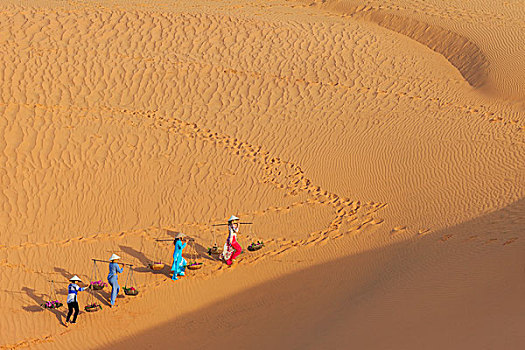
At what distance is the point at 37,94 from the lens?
62.8 feet

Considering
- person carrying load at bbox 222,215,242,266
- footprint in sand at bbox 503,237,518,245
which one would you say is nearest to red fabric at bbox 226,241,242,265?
person carrying load at bbox 222,215,242,266

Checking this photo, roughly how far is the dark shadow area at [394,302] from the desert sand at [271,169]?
0.04 m

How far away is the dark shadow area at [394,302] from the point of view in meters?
8.10

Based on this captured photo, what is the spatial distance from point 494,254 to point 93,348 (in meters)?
6.66

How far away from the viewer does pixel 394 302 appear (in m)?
9.46

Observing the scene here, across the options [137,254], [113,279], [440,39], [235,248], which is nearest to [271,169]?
[235,248]

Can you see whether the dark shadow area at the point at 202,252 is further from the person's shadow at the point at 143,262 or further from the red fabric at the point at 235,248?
the person's shadow at the point at 143,262

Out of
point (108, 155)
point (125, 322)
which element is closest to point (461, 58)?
point (108, 155)

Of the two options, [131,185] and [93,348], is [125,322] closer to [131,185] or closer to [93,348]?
[93,348]

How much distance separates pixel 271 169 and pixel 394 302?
740cm

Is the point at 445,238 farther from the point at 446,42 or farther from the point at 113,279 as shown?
the point at 446,42

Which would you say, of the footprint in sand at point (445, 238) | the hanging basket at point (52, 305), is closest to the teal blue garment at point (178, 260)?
the hanging basket at point (52, 305)

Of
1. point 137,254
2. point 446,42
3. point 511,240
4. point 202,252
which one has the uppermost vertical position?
point 446,42

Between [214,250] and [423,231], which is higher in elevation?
[214,250]
